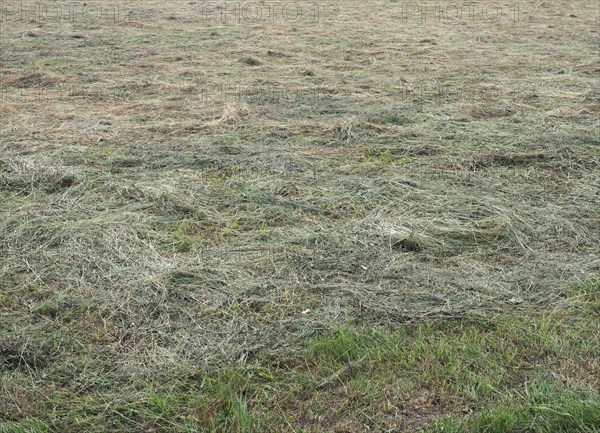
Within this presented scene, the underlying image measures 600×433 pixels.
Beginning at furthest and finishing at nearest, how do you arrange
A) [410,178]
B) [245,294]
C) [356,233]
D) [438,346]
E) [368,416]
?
1. [410,178]
2. [356,233]
3. [245,294]
4. [438,346]
5. [368,416]

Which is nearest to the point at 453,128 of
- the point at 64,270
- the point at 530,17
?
the point at 64,270

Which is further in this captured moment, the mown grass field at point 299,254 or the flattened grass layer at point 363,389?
the mown grass field at point 299,254

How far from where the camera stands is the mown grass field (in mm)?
2668

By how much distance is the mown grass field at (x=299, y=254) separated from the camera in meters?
A: 2.67

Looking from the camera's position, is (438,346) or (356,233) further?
(356,233)

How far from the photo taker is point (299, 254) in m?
3.80

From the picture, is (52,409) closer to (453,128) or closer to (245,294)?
(245,294)

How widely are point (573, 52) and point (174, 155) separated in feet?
24.5

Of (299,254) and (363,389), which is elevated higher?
(299,254)

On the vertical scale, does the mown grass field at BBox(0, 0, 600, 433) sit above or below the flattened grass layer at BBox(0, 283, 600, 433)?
above

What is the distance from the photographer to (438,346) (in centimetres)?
294

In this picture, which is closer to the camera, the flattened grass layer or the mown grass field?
the flattened grass layer

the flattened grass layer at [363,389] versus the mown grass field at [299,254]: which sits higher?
the mown grass field at [299,254]

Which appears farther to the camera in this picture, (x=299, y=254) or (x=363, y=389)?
(x=299, y=254)
